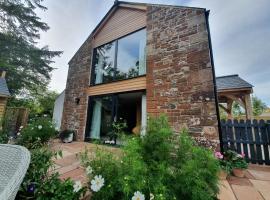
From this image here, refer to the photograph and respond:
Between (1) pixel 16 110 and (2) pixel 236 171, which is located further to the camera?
(1) pixel 16 110

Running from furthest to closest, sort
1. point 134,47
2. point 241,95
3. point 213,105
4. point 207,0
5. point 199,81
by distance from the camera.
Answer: point 241,95
point 134,47
point 207,0
point 199,81
point 213,105

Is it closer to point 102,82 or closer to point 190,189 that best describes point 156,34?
A: point 102,82

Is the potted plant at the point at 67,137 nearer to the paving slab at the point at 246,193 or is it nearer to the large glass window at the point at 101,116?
the large glass window at the point at 101,116

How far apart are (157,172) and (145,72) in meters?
3.87

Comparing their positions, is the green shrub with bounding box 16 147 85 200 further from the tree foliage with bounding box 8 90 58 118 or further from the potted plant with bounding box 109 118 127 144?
the tree foliage with bounding box 8 90 58 118

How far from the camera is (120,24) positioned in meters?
6.17

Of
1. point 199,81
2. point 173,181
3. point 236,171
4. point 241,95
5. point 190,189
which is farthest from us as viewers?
point 241,95

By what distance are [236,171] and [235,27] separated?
18.5 ft

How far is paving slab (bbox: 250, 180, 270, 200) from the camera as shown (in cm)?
200

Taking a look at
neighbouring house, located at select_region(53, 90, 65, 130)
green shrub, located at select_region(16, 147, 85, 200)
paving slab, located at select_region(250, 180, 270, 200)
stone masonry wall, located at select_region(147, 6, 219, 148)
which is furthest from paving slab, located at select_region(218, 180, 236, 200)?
neighbouring house, located at select_region(53, 90, 65, 130)

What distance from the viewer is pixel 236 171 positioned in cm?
275

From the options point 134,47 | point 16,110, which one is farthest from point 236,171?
point 16,110

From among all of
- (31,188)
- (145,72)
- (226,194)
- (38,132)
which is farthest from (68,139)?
(226,194)

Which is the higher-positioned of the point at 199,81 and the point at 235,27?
the point at 235,27
